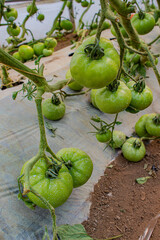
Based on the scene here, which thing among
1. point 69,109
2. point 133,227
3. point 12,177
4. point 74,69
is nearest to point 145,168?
point 133,227

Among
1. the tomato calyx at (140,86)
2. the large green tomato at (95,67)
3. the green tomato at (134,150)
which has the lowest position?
the green tomato at (134,150)

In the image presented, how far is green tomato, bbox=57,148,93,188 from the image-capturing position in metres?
1.07

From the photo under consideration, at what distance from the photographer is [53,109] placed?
152 centimetres

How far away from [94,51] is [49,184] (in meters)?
0.57

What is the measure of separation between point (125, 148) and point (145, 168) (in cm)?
19

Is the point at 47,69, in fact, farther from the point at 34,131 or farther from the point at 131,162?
the point at 131,162

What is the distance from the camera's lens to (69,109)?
1.73m

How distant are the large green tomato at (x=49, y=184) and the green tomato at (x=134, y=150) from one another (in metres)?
0.65

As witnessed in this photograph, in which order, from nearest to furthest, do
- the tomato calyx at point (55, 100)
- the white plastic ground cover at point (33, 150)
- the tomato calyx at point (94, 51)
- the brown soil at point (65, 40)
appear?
the tomato calyx at point (94, 51)
the white plastic ground cover at point (33, 150)
the tomato calyx at point (55, 100)
the brown soil at point (65, 40)

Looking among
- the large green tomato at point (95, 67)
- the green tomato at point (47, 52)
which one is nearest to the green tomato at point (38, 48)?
the green tomato at point (47, 52)

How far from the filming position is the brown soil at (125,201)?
3.63 ft

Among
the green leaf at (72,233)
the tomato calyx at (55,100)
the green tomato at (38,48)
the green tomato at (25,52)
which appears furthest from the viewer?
the green tomato at (38,48)

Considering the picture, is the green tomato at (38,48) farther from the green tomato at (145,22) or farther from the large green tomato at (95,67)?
the large green tomato at (95,67)

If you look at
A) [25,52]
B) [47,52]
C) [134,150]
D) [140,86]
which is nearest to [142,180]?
[134,150]
